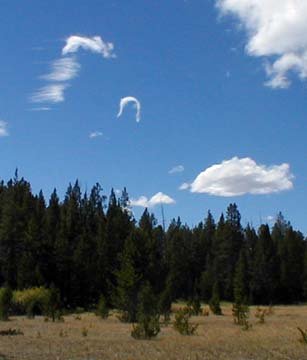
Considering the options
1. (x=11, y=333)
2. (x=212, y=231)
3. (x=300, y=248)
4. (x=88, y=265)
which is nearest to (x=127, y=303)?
(x=11, y=333)

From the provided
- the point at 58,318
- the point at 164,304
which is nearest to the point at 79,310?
the point at 164,304

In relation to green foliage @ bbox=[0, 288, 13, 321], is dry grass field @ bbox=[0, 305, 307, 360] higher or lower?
lower

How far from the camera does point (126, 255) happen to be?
4256 cm

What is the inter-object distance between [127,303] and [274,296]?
53844 millimetres

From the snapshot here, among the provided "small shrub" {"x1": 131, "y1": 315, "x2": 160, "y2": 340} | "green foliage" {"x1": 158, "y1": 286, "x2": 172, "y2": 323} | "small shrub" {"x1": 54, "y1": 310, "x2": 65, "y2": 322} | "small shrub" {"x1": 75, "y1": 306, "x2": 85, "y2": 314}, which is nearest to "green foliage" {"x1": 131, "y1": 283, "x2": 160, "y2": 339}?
"small shrub" {"x1": 131, "y1": 315, "x2": 160, "y2": 340}

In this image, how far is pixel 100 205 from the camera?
10544 centimetres

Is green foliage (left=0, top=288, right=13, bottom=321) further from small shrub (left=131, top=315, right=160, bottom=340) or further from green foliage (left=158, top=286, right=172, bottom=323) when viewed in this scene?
small shrub (left=131, top=315, right=160, bottom=340)

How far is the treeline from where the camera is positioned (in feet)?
204

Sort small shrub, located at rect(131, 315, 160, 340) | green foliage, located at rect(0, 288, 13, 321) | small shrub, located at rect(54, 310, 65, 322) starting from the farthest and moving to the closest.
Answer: green foliage, located at rect(0, 288, 13, 321), small shrub, located at rect(54, 310, 65, 322), small shrub, located at rect(131, 315, 160, 340)

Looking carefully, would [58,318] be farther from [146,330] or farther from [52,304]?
[146,330]

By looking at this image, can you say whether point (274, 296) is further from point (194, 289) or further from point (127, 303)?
point (127, 303)

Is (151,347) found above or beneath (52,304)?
beneath

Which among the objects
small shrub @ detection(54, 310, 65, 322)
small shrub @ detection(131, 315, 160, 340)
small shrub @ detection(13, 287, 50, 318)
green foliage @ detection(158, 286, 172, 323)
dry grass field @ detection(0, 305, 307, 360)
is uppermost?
small shrub @ detection(13, 287, 50, 318)

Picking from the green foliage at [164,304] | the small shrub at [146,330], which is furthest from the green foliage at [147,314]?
the green foliage at [164,304]
